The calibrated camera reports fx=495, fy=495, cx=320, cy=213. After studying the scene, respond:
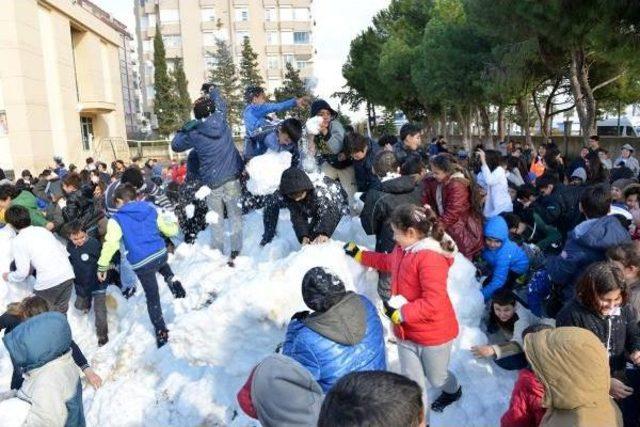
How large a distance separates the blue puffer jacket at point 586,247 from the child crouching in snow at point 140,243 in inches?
151

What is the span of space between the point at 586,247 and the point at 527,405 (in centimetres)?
142

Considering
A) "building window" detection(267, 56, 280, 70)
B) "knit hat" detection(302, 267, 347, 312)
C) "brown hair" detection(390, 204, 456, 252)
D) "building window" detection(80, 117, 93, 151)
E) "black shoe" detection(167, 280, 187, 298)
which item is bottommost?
"black shoe" detection(167, 280, 187, 298)

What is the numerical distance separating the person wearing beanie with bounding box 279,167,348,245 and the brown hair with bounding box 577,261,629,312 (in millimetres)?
2290

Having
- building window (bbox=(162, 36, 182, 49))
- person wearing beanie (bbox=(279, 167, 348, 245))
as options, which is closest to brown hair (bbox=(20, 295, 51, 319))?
person wearing beanie (bbox=(279, 167, 348, 245))

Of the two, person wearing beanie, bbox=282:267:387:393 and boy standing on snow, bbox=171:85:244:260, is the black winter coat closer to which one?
person wearing beanie, bbox=282:267:387:393

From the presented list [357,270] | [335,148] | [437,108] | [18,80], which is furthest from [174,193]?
[437,108]

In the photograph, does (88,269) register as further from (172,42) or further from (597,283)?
(172,42)

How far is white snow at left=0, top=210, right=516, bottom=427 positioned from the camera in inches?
161

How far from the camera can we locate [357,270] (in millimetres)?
4453

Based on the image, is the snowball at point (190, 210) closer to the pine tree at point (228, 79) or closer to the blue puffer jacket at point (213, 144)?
the blue puffer jacket at point (213, 144)

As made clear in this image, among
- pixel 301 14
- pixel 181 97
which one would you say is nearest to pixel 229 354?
pixel 181 97

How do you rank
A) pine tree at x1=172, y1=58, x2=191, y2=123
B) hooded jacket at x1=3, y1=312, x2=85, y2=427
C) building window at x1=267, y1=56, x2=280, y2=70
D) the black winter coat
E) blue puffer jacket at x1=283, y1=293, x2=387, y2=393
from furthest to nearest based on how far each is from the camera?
building window at x1=267, y1=56, x2=280, y2=70
pine tree at x1=172, y1=58, x2=191, y2=123
hooded jacket at x1=3, y1=312, x2=85, y2=427
the black winter coat
blue puffer jacket at x1=283, y1=293, x2=387, y2=393

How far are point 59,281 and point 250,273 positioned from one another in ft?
6.82

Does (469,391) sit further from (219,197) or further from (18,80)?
(18,80)
